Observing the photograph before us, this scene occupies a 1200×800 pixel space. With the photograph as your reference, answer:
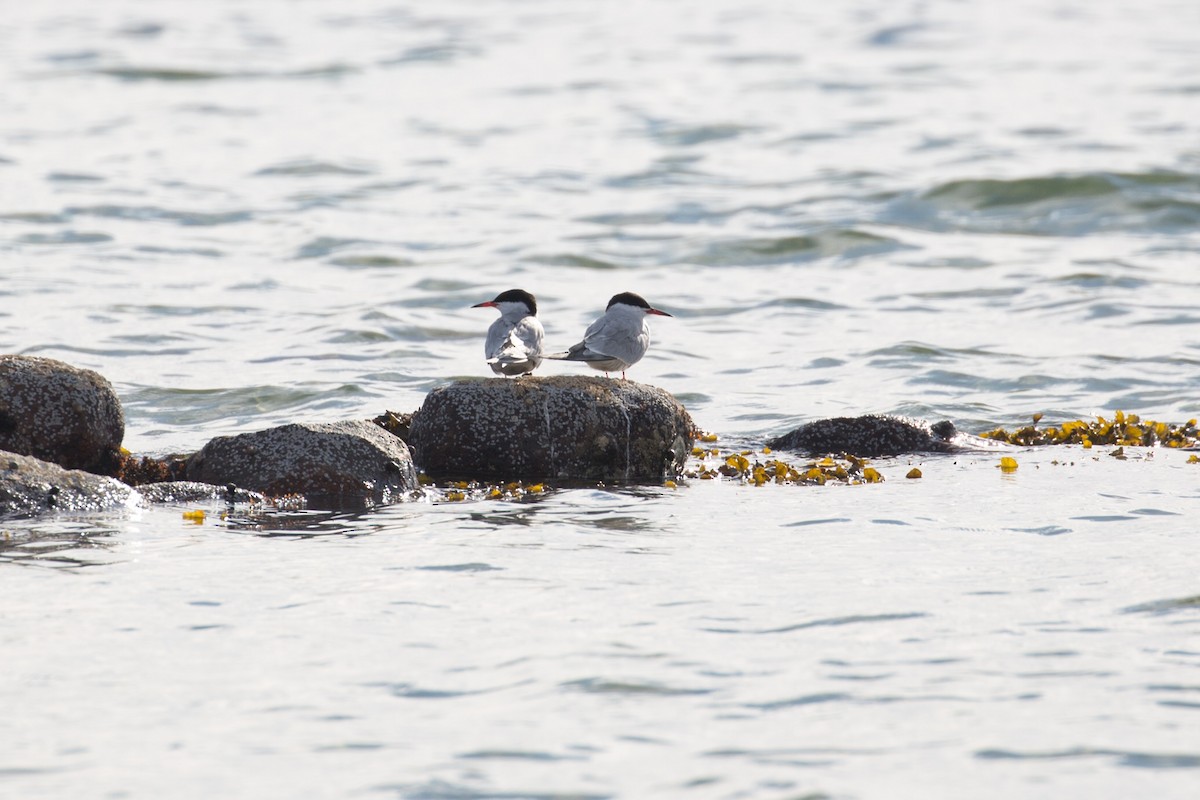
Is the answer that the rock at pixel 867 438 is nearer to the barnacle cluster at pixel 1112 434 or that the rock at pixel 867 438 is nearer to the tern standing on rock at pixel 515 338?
the barnacle cluster at pixel 1112 434

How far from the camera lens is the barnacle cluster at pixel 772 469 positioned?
31.0ft

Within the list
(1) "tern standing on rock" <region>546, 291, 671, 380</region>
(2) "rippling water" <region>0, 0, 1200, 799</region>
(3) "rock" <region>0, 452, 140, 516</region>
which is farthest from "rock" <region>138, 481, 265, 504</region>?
(1) "tern standing on rock" <region>546, 291, 671, 380</region>

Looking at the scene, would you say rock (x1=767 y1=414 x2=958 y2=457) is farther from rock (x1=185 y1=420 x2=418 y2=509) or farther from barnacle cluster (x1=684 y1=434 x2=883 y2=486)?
rock (x1=185 y1=420 x2=418 y2=509)

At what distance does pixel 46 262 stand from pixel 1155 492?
14.4 m

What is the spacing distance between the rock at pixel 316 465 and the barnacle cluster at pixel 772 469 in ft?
6.77

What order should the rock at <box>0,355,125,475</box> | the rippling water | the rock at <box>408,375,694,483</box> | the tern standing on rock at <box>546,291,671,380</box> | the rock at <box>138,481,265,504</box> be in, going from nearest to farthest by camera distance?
the rippling water, the rock at <box>138,481,265,504</box>, the rock at <box>0,355,125,475</box>, the rock at <box>408,375,694,483</box>, the tern standing on rock at <box>546,291,671,380</box>

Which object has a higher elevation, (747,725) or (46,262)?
(46,262)

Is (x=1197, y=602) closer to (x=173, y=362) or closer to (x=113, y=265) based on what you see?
(x=173, y=362)

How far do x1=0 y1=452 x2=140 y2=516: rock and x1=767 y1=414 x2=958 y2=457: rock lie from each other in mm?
4592

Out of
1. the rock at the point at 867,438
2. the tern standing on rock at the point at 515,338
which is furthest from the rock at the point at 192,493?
the rock at the point at 867,438

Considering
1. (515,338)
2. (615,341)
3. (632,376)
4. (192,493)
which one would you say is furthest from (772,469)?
(632,376)

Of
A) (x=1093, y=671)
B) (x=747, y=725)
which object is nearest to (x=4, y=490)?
(x=747, y=725)

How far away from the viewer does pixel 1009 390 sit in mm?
13148

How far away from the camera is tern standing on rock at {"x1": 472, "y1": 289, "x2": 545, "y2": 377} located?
9539mm
